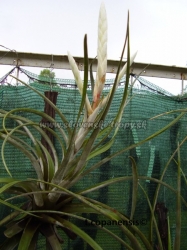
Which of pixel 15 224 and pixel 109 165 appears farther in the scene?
pixel 109 165

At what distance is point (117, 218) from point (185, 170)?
2.58 ft

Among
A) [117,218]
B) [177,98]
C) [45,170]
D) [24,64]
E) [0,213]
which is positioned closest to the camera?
[117,218]

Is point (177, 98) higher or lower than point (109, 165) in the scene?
higher

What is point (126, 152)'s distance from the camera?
1372mm

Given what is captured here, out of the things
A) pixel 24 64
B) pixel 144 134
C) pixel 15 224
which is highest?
pixel 24 64

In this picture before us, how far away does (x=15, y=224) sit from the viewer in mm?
797

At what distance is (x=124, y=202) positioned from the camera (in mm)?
1326

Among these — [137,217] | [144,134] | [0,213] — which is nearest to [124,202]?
[137,217]

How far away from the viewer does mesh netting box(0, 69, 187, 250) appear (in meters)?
1.29

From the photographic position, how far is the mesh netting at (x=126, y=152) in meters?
1.29

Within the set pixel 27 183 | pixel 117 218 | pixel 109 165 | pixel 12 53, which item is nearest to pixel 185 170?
pixel 109 165

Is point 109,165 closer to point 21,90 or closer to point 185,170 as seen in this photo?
point 185,170

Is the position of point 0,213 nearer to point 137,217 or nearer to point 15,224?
point 15,224

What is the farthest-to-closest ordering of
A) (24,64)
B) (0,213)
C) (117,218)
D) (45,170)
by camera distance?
1. (24,64)
2. (0,213)
3. (45,170)
4. (117,218)
